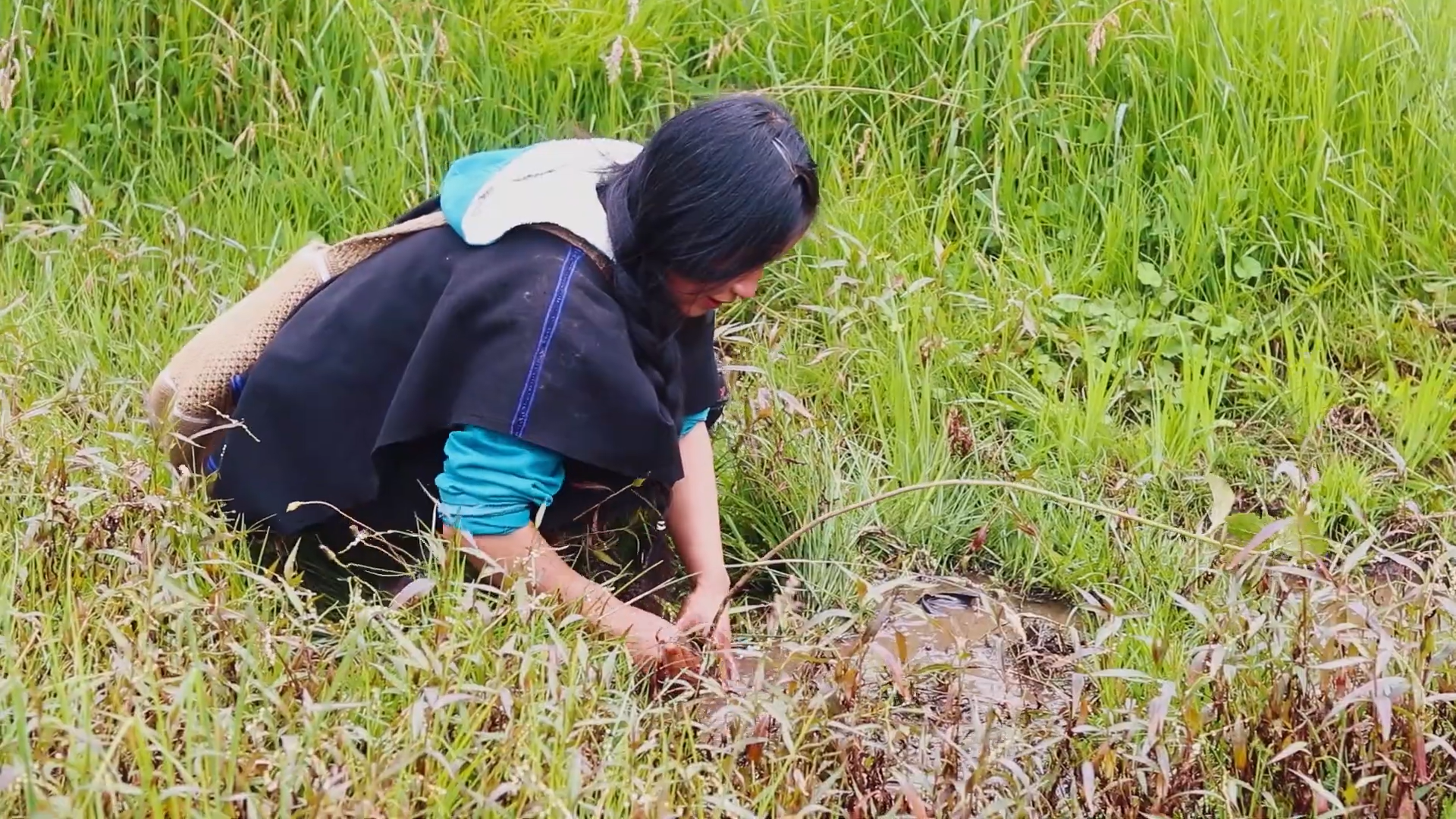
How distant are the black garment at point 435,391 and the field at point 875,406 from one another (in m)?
0.19

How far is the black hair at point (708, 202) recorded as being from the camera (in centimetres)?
214

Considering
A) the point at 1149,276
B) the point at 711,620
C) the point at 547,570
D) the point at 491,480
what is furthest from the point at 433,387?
the point at 1149,276

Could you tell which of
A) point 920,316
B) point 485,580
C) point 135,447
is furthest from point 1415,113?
point 135,447

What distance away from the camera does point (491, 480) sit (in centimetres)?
222

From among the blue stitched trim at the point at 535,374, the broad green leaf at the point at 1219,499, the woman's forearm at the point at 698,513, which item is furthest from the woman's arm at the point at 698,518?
the broad green leaf at the point at 1219,499

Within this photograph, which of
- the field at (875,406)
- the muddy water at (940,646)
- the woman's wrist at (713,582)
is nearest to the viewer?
the field at (875,406)

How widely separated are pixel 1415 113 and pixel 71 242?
311 centimetres

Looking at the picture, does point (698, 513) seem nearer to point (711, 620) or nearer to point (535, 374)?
point (711, 620)

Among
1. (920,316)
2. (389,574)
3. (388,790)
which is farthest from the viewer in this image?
(920,316)

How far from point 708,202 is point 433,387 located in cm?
50

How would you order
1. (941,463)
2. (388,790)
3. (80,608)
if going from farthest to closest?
(941,463)
(80,608)
(388,790)

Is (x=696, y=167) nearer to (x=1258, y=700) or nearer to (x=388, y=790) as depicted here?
(x=388, y=790)

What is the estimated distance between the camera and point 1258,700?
212 cm

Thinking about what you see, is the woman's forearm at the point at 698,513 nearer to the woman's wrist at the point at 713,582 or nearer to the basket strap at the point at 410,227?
the woman's wrist at the point at 713,582
